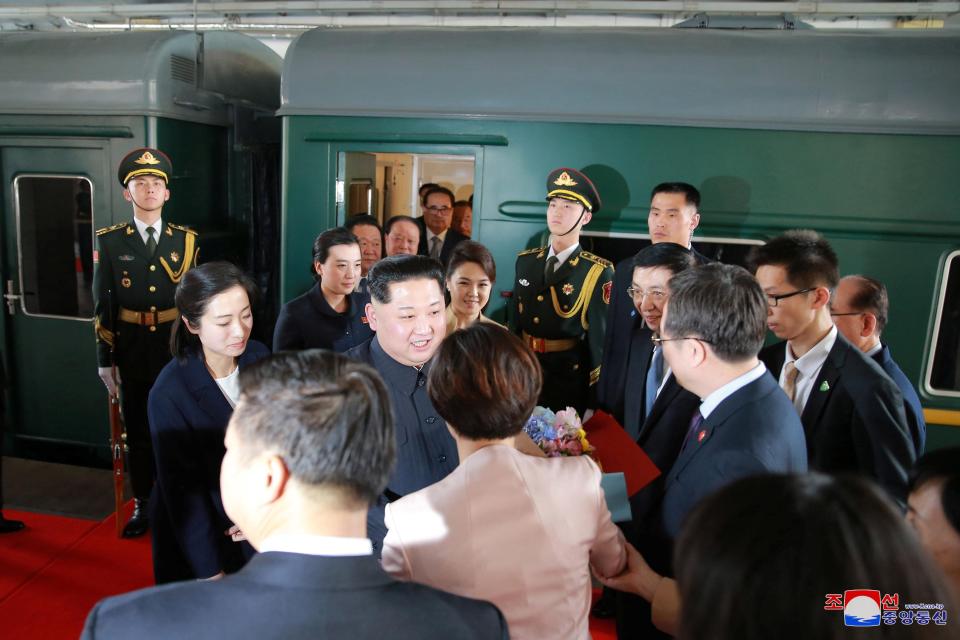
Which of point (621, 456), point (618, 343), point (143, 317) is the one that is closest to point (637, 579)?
point (621, 456)

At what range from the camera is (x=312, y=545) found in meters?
1.01

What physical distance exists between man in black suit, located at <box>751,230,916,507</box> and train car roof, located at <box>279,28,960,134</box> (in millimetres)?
1380

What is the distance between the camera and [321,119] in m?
4.01

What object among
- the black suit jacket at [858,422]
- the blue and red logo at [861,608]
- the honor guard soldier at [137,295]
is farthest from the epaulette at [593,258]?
the blue and red logo at [861,608]

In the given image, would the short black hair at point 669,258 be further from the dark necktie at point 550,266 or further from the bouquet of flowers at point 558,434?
the bouquet of flowers at point 558,434

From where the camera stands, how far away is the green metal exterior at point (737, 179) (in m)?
3.48

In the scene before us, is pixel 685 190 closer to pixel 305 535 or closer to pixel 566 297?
pixel 566 297

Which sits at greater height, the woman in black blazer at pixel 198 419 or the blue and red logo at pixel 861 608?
the blue and red logo at pixel 861 608

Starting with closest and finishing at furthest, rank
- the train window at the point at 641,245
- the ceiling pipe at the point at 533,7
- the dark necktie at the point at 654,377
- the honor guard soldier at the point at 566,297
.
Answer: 1. the dark necktie at the point at 654,377
2. the honor guard soldier at the point at 566,297
3. the train window at the point at 641,245
4. the ceiling pipe at the point at 533,7

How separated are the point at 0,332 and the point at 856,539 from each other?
5345mm

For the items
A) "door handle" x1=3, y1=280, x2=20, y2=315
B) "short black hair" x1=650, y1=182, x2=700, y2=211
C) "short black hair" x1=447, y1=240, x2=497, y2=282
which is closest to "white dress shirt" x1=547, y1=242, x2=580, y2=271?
"short black hair" x1=447, y1=240, x2=497, y2=282

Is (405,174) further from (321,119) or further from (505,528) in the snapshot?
(505,528)

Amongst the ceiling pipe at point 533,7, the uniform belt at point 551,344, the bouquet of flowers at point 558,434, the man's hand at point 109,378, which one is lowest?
the man's hand at point 109,378

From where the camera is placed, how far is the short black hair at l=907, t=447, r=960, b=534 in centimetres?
118
